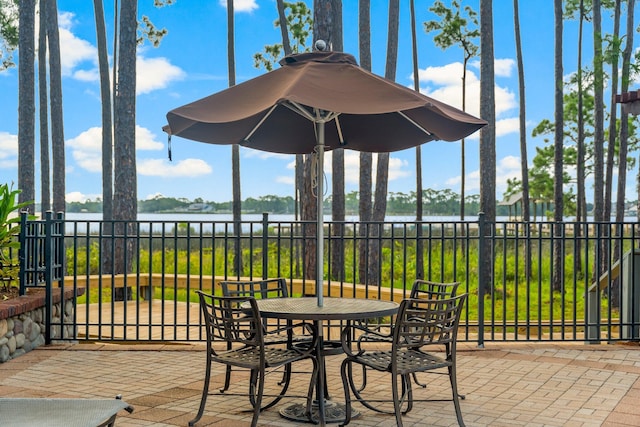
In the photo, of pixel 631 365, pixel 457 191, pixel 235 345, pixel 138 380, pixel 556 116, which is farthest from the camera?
pixel 457 191

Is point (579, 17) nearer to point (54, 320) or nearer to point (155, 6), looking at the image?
point (155, 6)

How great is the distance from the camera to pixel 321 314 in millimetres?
4102

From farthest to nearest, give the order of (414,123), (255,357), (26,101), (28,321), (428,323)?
(26,101)
(28,321)
(414,123)
(255,357)
(428,323)

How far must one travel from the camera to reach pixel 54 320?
7.13 metres

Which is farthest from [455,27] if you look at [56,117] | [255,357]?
[255,357]

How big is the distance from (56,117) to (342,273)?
12.5 meters

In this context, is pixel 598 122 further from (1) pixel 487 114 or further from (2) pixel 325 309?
(2) pixel 325 309

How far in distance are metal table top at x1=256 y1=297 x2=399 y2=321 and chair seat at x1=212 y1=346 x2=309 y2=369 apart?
0.88ft

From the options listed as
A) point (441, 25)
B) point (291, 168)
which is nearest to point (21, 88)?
point (291, 168)

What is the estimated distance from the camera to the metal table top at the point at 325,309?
4109 millimetres

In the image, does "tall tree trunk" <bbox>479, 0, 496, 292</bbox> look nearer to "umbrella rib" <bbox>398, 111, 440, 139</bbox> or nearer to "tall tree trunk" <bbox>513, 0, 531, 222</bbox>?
"tall tree trunk" <bbox>513, 0, 531, 222</bbox>

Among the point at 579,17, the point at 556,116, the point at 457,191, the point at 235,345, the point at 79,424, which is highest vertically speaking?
the point at 579,17

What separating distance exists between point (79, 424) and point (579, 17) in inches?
811

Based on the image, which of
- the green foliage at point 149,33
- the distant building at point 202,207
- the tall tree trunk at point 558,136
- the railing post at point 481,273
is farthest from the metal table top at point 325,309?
the distant building at point 202,207
